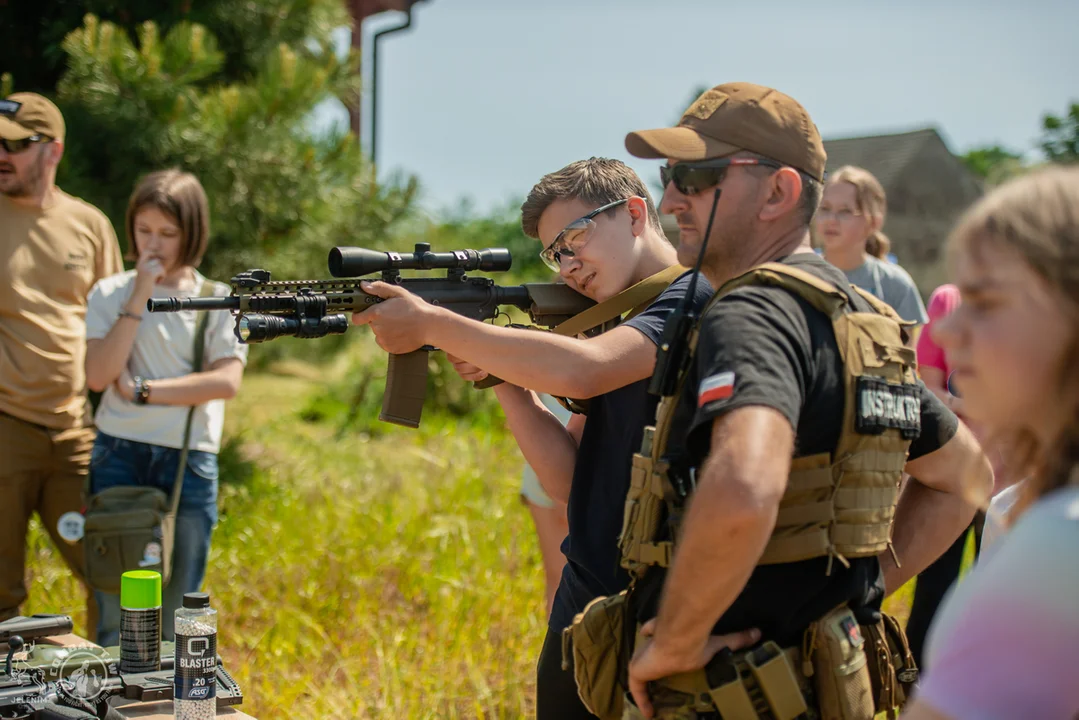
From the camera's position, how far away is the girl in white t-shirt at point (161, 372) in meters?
4.06

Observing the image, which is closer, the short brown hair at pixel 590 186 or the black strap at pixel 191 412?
the short brown hair at pixel 590 186

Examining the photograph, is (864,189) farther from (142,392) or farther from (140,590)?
(140,590)

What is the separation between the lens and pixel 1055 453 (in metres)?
1.39

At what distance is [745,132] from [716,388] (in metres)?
0.59

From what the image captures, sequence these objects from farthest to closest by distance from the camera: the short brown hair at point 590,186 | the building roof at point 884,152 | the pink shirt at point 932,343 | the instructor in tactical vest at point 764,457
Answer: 1. the building roof at point 884,152
2. the pink shirt at point 932,343
3. the short brown hair at point 590,186
4. the instructor in tactical vest at point 764,457

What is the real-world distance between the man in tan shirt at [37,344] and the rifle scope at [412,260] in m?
2.30

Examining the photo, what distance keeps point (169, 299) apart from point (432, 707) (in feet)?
7.21

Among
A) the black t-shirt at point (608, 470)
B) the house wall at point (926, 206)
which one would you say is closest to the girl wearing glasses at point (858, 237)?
the black t-shirt at point (608, 470)

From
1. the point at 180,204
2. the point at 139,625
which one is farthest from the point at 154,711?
the point at 180,204

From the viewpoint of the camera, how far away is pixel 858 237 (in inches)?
191

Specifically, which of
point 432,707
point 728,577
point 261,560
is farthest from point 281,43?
point 728,577

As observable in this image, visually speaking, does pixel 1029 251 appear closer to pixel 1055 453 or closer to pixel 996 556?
pixel 1055 453

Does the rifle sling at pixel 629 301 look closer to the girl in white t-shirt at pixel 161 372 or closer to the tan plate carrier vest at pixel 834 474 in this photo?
the tan plate carrier vest at pixel 834 474

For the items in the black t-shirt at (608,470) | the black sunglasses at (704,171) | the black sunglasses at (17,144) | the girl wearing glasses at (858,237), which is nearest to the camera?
the black sunglasses at (704,171)
